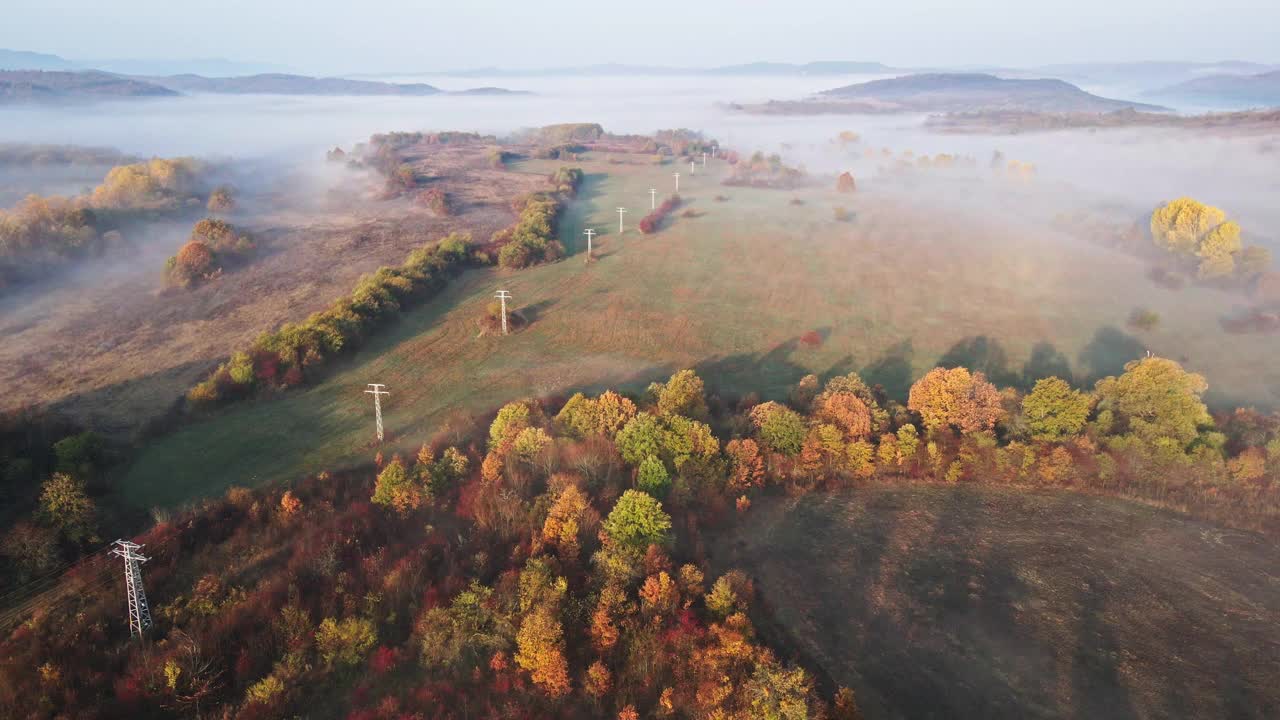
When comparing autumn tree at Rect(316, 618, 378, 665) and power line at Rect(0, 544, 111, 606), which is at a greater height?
power line at Rect(0, 544, 111, 606)

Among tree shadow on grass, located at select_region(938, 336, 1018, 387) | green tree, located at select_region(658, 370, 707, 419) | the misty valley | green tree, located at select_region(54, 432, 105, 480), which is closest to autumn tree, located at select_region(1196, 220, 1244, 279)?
the misty valley

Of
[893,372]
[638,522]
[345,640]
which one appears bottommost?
[345,640]

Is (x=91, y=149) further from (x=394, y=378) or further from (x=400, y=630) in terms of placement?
(x=400, y=630)

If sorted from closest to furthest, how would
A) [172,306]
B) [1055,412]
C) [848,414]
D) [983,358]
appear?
1. [848,414]
2. [1055,412]
3. [983,358]
4. [172,306]

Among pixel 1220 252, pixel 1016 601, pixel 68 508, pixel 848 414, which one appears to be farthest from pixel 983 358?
pixel 68 508

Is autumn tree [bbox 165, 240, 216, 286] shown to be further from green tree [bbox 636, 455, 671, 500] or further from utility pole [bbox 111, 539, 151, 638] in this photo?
green tree [bbox 636, 455, 671, 500]

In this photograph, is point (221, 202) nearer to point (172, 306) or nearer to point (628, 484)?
point (172, 306)
